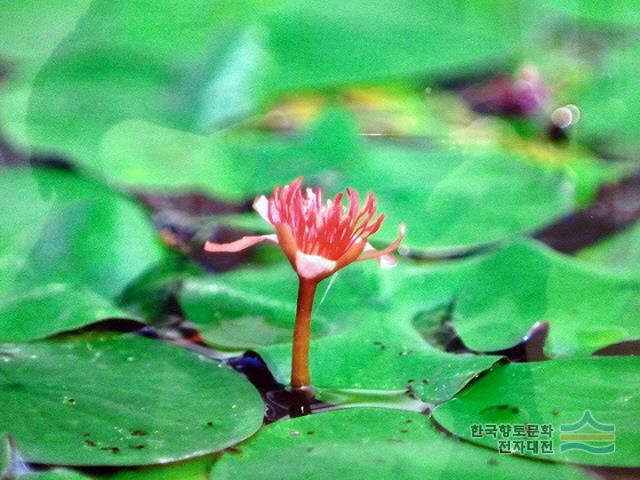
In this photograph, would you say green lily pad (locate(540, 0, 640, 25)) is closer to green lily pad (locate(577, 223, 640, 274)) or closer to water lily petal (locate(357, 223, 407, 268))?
green lily pad (locate(577, 223, 640, 274))

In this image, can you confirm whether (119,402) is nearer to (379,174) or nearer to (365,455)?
(365,455)

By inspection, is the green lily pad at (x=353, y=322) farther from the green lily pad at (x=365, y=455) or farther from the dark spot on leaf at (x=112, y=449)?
the dark spot on leaf at (x=112, y=449)

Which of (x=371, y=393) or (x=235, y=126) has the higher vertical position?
(x=235, y=126)

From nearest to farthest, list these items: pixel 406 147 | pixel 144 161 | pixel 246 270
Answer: pixel 246 270 < pixel 144 161 < pixel 406 147

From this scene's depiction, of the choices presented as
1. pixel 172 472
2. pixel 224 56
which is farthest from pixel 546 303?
pixel 224 56

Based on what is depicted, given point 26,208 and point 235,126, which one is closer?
point 26,208

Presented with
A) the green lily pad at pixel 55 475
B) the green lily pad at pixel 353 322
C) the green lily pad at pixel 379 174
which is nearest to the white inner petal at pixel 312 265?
the green lily pad at pixel 353 322

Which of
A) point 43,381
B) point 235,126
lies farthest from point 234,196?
point 43,381

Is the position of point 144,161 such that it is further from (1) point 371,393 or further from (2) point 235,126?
(1) point 371,393
